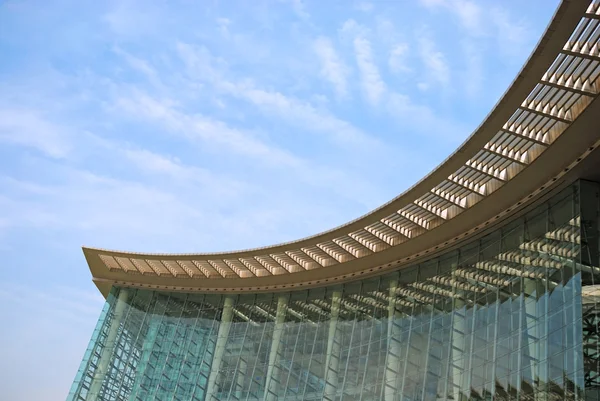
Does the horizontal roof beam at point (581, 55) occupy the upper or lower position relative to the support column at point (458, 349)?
upper

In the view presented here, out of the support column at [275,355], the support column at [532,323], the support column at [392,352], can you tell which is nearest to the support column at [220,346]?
the support column at [275,355]

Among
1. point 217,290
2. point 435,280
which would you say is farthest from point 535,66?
point 217,290

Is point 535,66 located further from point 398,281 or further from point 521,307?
point 398,281

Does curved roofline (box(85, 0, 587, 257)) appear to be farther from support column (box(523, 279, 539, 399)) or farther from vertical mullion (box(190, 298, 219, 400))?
vertical mullion (box(190, 298, 219, 400))

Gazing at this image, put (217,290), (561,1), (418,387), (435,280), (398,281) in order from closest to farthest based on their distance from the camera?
(561,1)
(418,387)
(435,280)
(398,281)
(217,290)

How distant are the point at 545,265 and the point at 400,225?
6.61 metres

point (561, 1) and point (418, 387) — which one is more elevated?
point (561, 1)

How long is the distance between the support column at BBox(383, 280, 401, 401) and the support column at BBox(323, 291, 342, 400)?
9.59 ft

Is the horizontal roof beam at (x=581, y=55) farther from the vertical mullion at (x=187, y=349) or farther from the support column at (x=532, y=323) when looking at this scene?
the vertical mullion at (x=187, y=349)

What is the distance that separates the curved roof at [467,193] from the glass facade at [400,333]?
914mm

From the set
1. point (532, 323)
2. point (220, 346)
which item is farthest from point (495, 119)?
point (220, 346)

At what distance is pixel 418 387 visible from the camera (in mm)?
24938

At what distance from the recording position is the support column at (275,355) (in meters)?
30.9

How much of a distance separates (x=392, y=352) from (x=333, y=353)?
3.51 metres
